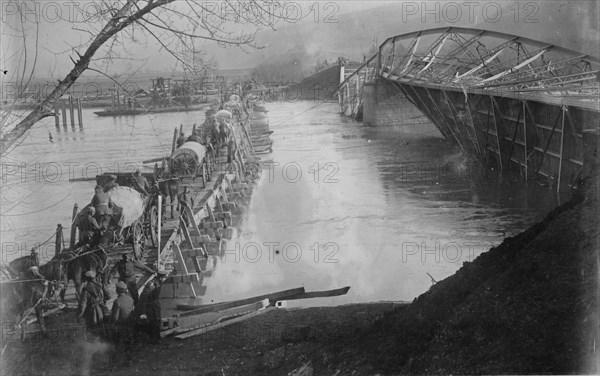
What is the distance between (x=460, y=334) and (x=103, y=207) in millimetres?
7858

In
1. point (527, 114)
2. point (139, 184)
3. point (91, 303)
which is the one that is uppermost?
point (527, 114)

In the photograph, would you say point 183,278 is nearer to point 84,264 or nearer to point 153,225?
point 84,264

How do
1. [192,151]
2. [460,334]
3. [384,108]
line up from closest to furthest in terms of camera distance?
1. [460,334]
2. [192,151]
3. [384,108]

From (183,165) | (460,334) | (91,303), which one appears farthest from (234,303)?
(183,165)

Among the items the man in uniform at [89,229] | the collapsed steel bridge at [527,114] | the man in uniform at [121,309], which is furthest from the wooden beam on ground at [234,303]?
the collapsed steel bridge at [527,114]

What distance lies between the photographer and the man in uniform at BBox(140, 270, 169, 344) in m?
9.13

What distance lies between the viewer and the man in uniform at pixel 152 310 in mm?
9133

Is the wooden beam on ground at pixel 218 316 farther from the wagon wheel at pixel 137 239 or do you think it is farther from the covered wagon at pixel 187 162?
the covered wagon at pixel 187 162

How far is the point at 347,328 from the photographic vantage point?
306 inches

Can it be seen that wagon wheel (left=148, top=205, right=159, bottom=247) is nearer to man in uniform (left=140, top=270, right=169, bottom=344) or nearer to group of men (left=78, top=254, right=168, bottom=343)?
man in uniform (left=140, top=270, right=169, bottom=344)

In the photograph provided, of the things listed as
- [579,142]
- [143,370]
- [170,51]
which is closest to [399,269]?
[579,142]

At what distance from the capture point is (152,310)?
939 cm

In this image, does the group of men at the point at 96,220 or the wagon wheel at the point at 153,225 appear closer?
the group of men at the point at 96,220

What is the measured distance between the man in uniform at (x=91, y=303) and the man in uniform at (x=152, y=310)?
2.02ft
